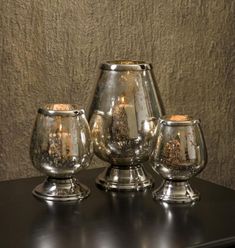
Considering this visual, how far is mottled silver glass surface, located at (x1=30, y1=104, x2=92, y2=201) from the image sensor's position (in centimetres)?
93

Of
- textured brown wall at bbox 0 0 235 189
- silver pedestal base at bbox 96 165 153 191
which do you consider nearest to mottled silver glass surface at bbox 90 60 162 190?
silver pedestal base at bbox 96 165 153 191

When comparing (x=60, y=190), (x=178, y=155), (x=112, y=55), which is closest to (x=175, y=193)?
(x=178, y=155)

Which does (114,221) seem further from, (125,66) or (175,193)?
(125,66)

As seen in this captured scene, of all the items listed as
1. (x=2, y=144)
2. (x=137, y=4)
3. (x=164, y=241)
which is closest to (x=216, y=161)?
(x=137, y=4)

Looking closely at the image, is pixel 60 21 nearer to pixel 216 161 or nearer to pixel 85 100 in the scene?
pixel 85 100

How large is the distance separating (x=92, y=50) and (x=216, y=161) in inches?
17.2

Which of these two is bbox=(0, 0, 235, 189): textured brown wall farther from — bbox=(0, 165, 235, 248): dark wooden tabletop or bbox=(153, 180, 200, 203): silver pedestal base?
bbox=(153, 180, 200, 203): silver pedestal base

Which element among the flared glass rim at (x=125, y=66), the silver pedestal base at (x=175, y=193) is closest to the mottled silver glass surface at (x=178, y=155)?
the silver pedestal base at (x=175, y=193)

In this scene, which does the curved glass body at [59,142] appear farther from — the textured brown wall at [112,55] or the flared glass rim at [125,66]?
the textured brown wall at [112,55]

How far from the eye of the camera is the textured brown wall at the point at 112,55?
113 centimetres

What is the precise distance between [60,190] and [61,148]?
0.07m

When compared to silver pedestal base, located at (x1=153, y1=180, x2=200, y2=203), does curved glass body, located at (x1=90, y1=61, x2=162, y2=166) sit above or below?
above

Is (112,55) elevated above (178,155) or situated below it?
above

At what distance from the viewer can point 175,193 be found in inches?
37.8
